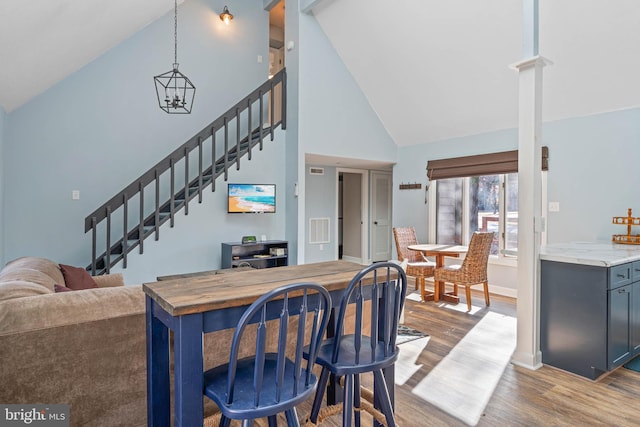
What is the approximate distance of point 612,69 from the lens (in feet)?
12.3

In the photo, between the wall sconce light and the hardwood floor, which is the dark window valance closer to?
the hardwood floor

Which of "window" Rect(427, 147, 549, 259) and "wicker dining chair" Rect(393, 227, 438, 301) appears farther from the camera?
"window" Rect(427, 147, 549, 259)

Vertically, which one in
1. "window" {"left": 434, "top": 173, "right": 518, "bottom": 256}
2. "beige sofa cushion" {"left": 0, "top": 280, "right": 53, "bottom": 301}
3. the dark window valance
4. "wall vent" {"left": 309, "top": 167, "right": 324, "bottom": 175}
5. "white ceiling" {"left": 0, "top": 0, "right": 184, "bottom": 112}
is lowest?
"beige sofa cushion" {"left": 0, "top": 280, "right": 53, "bottom": 301}

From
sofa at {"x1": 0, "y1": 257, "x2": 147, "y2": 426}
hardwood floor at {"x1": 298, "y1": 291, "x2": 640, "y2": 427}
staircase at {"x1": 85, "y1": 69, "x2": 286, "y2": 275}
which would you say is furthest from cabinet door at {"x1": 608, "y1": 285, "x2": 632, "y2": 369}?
staircase at {"x1": 85, "y1": 69, "x2": 286, "y2": 275}

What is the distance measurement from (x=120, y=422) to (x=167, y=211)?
12.0ft

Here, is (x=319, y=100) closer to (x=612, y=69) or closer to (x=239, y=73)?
(x=239, y=73)

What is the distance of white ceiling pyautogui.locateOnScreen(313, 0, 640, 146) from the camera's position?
360cm

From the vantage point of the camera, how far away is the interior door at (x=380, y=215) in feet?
26.0

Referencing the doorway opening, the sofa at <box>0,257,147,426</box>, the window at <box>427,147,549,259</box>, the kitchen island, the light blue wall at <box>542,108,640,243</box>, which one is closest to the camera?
the sofa at <box>0,257,147,426</box>

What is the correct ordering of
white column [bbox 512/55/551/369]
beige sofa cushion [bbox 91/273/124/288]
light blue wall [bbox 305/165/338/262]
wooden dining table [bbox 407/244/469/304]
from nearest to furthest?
1. white column [bbox 512/55/551/369]
2. beige sofa cushion [bbox 91/273/124/288]
3. wooden dining table [bbox 407/244/469/304]
4. light blue wall [bbox 305/165/338/262]

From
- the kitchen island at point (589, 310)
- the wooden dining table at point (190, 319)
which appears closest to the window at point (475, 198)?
the kitchen island at point (589, 310)

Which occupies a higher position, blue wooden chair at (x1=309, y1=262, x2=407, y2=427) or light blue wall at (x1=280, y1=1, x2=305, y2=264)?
light blue wall at (x1=280, y1=1, x2=305, y2=264)

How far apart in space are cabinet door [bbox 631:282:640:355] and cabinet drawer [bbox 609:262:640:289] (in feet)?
0.51

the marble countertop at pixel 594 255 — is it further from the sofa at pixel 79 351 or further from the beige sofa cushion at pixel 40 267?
the beige sofa cushion at pixel 40 267
